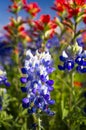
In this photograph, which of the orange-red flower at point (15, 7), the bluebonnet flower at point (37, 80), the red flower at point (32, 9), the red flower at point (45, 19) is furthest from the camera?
the red flower at point (32, 9)

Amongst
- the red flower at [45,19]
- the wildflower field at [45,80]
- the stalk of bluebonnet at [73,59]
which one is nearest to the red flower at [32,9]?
the wildflower field at [45,80]

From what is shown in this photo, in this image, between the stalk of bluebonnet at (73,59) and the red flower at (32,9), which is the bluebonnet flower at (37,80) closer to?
the stalk of bluebonnet at (73,59)

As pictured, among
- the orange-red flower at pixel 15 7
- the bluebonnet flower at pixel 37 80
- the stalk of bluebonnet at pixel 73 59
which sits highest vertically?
the orange-red flower at pixel 15 7

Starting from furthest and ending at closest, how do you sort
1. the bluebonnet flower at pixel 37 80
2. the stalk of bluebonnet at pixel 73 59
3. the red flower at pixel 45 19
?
the red flower at pixel 45 19 → the stalk of bluebonnet at pixel 73 59 → the bluebonnet flower at pixel 37 80

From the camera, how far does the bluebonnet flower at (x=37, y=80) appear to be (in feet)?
12.2

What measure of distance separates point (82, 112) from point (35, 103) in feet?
1.97

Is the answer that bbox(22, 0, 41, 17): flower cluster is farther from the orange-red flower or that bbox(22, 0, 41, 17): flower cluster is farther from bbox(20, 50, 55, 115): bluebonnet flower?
bbox(20, 50, 55, 115): bluebonnet flower

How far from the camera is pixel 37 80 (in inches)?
149

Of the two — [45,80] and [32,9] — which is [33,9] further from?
[45,80]

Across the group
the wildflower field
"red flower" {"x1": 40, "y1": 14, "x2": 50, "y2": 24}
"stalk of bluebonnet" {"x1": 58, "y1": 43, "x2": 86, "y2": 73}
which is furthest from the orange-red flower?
"stalk of bluebonnet" {"x1": 58, "y1": 43, "x2": 86, "y2": 73}

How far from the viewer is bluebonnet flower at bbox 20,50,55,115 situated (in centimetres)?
372

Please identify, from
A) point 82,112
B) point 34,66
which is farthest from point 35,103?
point 82,112

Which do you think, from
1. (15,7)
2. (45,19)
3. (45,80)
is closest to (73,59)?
(45,80)

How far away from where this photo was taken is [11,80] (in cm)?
609
